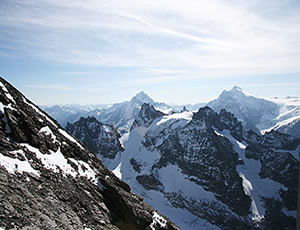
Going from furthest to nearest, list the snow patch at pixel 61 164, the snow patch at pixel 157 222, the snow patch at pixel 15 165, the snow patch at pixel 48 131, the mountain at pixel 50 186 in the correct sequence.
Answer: the snow patch at pixel 48 131 → the snow patch at pixel 157 222 → the snow patch at pixel 61 164 → the snow patch at pixel 15 165 → the mountain at pixel 50 186

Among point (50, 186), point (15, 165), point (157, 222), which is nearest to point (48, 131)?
point (15, 165)

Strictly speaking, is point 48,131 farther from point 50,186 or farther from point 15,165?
point 50,186

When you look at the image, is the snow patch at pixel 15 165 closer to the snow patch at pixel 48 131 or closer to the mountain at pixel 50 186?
the mountain at pixel 50 186

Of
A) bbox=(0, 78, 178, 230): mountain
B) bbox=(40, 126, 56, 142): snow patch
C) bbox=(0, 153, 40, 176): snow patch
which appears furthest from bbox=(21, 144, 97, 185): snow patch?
bbox=(40, 126, 56, 142): snow patch

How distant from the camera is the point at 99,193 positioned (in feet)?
92.1

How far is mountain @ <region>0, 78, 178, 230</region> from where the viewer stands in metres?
17.6

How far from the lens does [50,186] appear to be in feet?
72.2

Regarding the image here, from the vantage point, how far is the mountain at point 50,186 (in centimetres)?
1758

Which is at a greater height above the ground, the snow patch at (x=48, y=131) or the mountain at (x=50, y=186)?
the snow patch at (x=48, y=131)

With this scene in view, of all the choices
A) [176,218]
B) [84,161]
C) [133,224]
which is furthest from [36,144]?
[176,218]

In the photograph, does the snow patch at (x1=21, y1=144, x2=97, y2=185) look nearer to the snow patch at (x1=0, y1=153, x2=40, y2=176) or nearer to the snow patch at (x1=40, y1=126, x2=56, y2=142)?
the snow patch at (x1=0, y1=153, x2=40, y2=176)

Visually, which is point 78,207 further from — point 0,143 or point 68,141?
point 68,141

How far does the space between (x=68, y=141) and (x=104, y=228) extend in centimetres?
1684

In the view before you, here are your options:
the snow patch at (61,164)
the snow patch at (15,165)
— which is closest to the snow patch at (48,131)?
the snow patch at (61,164)
